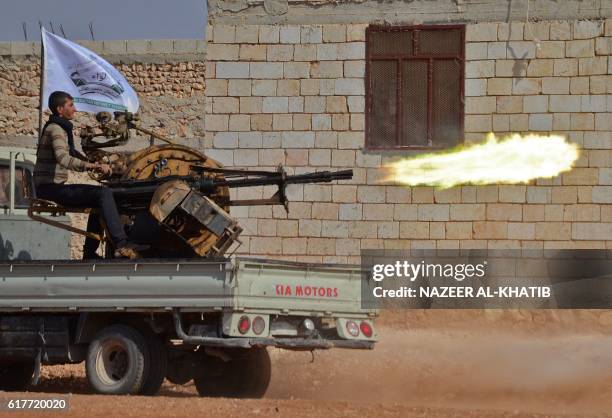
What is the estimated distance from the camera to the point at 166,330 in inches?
509

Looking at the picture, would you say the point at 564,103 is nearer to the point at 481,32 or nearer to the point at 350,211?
the point at 481,32

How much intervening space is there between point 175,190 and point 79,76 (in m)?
10.3

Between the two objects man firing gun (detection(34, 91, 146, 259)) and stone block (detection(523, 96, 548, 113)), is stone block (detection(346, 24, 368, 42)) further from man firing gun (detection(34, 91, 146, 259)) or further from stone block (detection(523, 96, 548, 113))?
man firing gun (detection(34, 91, 146, 259))

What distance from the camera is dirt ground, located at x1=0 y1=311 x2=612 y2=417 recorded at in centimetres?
1171

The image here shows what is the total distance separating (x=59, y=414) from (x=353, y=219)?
946 centimetres

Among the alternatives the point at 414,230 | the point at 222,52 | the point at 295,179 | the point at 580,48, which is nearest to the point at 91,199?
the point at 295,179

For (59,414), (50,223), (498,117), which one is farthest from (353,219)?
(59,414)

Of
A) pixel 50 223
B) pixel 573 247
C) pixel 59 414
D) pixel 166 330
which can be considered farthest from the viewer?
pixel 573 247

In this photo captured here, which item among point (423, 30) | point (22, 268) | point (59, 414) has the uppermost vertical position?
point (423, 30)

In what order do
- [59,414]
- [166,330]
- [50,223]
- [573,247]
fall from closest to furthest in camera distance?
[59,414], [166,330], [50,223], [573,247]

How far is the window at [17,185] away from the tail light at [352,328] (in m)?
4.31

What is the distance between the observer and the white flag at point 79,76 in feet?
74.3

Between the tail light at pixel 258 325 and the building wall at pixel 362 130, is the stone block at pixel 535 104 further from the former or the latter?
the tail light at pixel 258 325

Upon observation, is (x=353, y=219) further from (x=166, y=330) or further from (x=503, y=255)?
(x=166, y=330)
